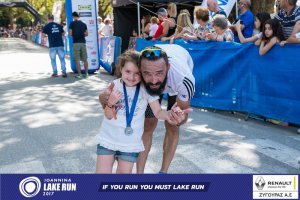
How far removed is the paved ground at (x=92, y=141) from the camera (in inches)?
187

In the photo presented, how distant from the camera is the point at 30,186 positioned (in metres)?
2.71

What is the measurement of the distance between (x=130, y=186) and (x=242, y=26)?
6098 mm

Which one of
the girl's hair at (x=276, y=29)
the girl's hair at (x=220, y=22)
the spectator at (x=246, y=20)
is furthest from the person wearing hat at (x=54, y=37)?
the girl's hair at (x=276, y=29)

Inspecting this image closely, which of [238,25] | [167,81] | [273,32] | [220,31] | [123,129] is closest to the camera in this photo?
[123,129]

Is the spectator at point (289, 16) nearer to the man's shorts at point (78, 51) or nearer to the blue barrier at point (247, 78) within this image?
the blue barrier at point (247, 78)

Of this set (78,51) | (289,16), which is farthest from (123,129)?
(78,51)

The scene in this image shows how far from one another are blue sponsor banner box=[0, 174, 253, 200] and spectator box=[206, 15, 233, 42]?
5.24m

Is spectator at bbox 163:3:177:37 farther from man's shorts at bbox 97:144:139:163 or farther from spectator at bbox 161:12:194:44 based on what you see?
man's shorts at bbox 97:144:139:163

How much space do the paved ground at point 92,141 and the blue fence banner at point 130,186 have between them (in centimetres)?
186

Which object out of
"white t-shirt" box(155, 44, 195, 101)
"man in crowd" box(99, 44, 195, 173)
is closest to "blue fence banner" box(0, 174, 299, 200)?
"man in crowd" box(99, 44, 195, 173)

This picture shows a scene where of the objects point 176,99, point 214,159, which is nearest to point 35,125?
point 214,159

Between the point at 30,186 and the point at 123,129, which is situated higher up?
the point at 123,129

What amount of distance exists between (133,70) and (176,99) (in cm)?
74

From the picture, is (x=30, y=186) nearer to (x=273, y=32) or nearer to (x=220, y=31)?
(x=273, y=32)
